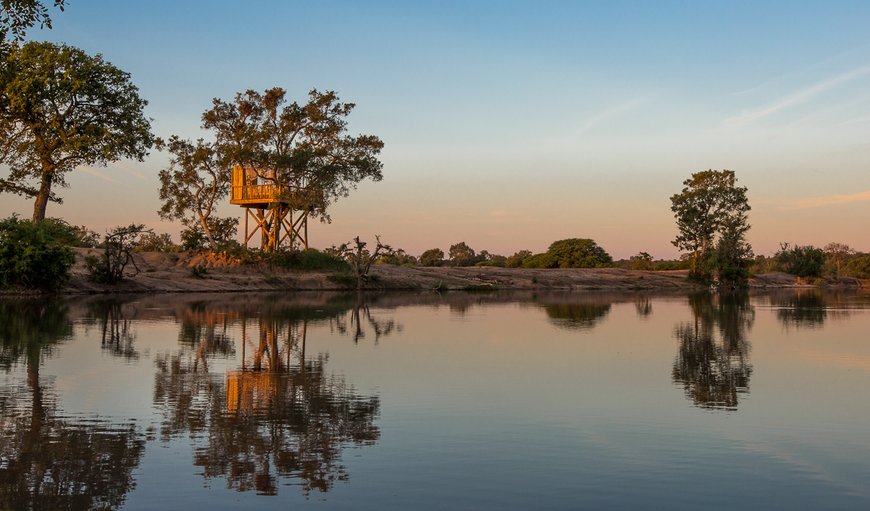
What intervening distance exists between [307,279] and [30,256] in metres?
22.8

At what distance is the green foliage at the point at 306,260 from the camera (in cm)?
5994

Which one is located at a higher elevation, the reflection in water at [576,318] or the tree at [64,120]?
the tree at [64,120]

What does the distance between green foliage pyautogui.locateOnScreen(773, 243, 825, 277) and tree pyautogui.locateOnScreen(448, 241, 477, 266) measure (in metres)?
44.8

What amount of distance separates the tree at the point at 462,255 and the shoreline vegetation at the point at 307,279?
28540 millimetres

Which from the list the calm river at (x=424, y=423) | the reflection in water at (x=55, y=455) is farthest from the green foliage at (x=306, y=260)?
the reflection in water at (x=55, y=455)

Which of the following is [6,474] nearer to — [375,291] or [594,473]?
[594,473]

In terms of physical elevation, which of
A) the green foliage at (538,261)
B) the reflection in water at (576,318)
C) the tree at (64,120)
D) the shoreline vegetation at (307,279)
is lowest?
the reflection in water at (576,318)

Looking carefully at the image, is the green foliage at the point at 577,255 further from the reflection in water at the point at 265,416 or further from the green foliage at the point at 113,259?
the reflection in water at the point at 265,416

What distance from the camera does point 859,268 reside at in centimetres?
13088

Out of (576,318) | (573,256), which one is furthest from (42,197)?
(573,256)

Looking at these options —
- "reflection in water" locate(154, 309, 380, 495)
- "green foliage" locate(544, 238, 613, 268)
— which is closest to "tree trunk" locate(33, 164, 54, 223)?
"reflection in water" locate(154, 309, 380, 495)

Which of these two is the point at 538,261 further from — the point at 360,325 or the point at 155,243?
the point at 360,325

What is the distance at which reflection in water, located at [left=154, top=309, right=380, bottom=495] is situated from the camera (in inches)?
309

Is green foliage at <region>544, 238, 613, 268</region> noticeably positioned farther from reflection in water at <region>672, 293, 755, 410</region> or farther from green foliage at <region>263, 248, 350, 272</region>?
reflection in water at <region>672, 293, 755, 410</region>
